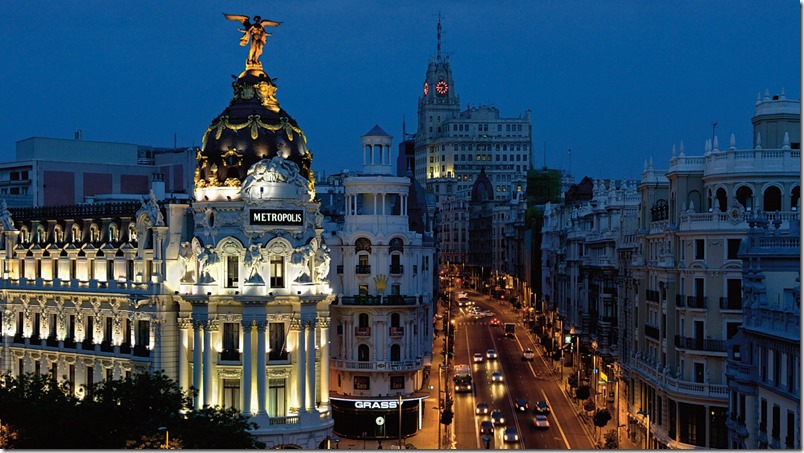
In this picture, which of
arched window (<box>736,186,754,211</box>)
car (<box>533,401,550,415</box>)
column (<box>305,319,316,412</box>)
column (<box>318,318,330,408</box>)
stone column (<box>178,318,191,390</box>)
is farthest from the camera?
car (<box>533,401,550,415</box>)

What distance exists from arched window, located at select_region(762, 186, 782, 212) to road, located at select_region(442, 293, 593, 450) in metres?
22.2

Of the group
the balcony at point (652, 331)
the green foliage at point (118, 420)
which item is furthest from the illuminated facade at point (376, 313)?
the green foliage at point (118, 420)

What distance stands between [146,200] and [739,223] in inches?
1423

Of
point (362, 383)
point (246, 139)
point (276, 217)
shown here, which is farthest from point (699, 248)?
point (362, 383)

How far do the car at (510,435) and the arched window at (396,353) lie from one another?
9.74 meters

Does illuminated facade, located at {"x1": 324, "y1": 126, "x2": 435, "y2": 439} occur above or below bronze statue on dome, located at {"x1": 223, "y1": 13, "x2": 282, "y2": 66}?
below

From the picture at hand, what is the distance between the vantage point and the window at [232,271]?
80.8 metres

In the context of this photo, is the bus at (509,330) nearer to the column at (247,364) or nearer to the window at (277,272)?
the window at (277,272)

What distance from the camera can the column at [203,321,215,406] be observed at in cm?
8006

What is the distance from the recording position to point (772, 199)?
245 feet

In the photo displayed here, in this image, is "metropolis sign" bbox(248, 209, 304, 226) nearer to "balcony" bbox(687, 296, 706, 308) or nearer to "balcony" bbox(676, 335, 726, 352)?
"balcony" bbox(687, 296, 706, 308)

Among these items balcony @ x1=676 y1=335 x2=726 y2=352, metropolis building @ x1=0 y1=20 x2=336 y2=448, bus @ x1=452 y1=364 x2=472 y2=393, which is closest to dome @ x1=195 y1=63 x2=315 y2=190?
metropolis building @ x1=0 y1=20 x2=336 y2=448

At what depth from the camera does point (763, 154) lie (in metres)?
74.8

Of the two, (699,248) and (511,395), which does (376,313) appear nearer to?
(511,395)
